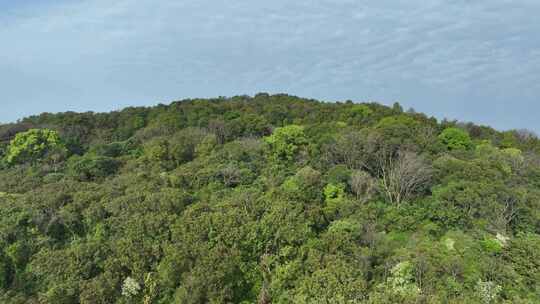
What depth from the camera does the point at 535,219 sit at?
27.3 m

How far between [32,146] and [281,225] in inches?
1376

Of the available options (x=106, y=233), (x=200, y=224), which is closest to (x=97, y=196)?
(x=106, y=233)

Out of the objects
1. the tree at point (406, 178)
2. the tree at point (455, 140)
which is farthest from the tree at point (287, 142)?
the tree at point (455, 140)

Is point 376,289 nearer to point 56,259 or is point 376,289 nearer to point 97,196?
point 56,259

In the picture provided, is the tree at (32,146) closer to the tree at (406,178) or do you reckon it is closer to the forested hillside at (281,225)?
the forested hillside at (281,225)

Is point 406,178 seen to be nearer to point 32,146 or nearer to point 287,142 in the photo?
point 287,142

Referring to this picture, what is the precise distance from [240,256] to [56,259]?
1001cm

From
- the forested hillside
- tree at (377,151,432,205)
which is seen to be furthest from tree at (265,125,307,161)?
tree at (377,151,432,205)

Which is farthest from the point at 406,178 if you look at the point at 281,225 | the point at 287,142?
the point at 281,225

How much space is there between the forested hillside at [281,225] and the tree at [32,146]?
0.85 metres

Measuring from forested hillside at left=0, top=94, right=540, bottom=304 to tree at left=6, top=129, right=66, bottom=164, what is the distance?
33.5 inches

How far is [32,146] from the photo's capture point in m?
44.0

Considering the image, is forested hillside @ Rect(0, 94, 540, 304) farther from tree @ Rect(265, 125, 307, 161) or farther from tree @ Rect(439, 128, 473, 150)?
tree @ Rect(439, 128, 473, 150)

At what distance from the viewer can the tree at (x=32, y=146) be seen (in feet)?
142
